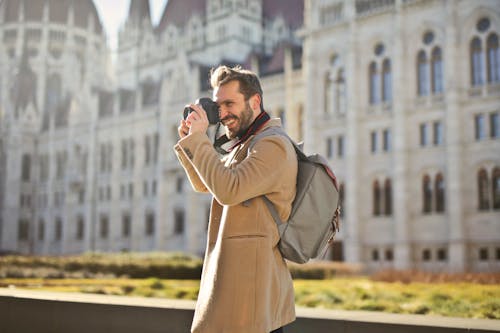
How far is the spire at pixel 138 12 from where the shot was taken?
67500 mm

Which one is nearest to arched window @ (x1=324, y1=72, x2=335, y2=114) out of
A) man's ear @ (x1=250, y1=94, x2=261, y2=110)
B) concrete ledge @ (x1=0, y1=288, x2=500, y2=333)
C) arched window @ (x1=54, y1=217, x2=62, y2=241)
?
arched window @ (x1=54, y1=217, x2=62, y2=241)

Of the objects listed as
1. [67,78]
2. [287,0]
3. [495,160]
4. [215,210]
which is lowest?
[215,210]

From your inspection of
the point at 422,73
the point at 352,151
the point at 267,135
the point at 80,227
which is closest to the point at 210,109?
the point at 267,135

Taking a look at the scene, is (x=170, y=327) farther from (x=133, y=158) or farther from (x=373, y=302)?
(x=133, y=158)

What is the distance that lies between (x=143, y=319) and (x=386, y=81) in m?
30.0

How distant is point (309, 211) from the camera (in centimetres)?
326

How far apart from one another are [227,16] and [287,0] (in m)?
6.62

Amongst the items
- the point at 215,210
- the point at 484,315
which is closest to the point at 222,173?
the point at 215,210

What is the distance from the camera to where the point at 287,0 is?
5734cm

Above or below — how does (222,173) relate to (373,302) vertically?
above

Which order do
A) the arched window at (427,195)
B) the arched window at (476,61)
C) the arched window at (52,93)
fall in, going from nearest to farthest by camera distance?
the arched window at (476,61) → the arched window at (427,195) → the arched window at (52,93)

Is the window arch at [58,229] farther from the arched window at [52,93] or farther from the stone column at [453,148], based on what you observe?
the stone column at [453,148]

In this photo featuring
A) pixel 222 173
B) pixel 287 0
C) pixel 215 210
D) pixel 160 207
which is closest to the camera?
pixel 222 173

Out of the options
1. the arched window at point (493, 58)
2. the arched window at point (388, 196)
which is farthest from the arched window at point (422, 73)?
the arched window at point (388, 196)
